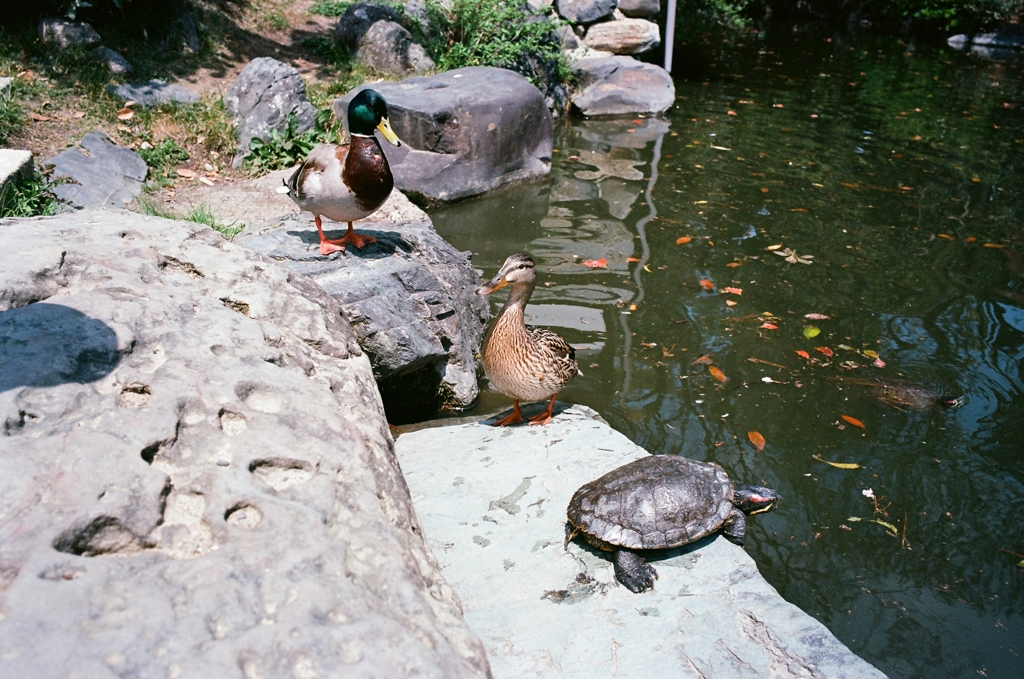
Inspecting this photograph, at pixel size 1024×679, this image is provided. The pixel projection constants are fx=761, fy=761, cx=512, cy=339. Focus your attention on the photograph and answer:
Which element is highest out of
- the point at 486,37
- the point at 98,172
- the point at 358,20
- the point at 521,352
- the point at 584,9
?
the point at 358,20

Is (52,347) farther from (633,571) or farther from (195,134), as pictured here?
(195,134)

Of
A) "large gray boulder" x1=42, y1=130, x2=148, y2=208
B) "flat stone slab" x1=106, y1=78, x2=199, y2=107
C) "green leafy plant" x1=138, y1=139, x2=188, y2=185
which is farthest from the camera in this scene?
"flat stone slab" x1=106, y1=78, x2=199, y2=107

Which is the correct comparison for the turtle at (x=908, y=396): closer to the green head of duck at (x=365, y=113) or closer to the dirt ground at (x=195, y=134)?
the green head of duck at (x=365, y=113)

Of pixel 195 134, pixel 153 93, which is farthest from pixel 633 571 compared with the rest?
pixel 153 93

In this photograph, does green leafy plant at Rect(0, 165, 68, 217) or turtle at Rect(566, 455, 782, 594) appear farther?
green leafy plant at Rect(0, 165, 68, 217)

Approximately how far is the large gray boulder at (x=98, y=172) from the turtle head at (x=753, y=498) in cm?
534

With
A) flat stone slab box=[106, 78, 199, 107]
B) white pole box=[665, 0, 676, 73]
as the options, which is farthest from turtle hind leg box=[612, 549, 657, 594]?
white pole box=[665, 0, 676, 73]

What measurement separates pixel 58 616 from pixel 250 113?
7220 millimetres

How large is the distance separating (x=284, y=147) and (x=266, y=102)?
63 centimetres

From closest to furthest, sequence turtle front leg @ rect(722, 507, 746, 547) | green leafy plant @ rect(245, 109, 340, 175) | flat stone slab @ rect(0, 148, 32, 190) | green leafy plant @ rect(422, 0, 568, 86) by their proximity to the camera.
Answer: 1. turtle front leg @ rect(722, 507, 746, 547)
2. flat stone slab @ rect(0, 148, 32, 190)
3. green leafy plant @ rect(245, 109, 340, 175)
4. green leafy plant @ rect(422, 0, 568, 86)

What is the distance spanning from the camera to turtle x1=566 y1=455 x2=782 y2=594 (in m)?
3.38

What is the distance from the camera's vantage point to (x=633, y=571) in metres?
3.34

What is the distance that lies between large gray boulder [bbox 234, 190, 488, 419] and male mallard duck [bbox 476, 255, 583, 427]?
526 mm

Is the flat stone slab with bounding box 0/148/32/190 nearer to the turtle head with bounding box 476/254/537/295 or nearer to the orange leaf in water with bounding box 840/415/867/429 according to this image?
the turtle head with bounding box 476/254/537/295
